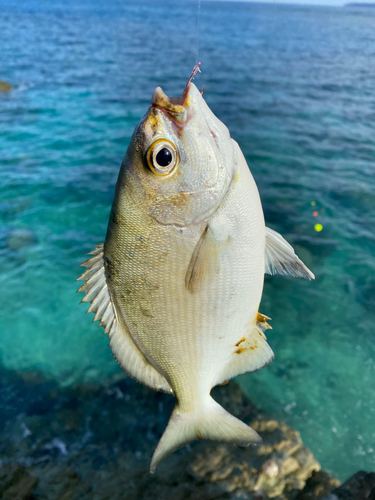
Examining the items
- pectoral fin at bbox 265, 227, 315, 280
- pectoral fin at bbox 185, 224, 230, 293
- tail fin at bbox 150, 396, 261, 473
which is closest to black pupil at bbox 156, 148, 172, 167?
pectoral fin at bbox 185, 224, 230, 293

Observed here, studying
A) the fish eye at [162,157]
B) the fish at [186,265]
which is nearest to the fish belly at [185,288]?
the fish at [186,265]

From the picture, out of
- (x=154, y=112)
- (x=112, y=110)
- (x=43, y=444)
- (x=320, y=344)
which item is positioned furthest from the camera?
(x=112, y=110)

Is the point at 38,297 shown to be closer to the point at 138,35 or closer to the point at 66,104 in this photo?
the point at 66,104

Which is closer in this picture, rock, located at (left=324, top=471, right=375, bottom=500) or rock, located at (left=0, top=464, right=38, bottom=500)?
rock, located at (left=324, top=471, right=375, bottom=500)

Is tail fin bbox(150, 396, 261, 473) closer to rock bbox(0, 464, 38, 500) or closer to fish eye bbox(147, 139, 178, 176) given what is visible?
fish eye bbox(147, 139, 178, 176)

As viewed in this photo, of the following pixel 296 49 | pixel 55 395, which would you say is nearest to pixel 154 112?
pixel 55 395

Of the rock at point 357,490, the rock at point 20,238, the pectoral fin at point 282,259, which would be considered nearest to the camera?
the pectoral fin at point 282,259

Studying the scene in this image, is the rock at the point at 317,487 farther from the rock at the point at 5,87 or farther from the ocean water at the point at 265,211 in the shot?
the rock at the point at 5,87
